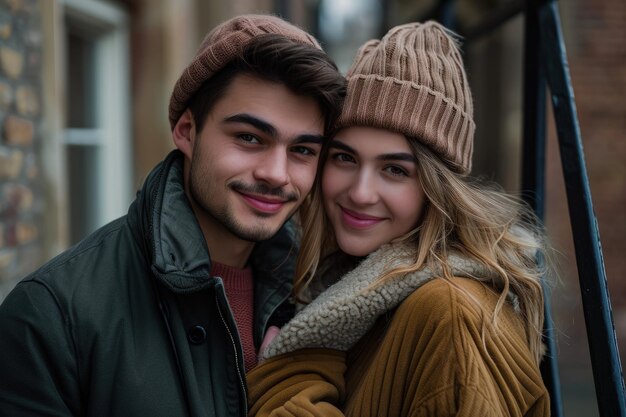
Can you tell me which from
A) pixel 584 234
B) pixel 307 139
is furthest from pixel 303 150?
pixel 584 234

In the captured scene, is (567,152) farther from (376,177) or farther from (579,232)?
(376,177)

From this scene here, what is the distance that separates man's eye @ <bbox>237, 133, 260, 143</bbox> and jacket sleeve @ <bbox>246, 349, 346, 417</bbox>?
2.04 feet

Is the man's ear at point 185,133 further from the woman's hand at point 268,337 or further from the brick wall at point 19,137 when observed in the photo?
the brick wall at point 19,137

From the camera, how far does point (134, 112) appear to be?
14.5 feet

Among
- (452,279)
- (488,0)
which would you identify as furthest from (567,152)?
(488,0)

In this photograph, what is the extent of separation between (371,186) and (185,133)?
0.60m

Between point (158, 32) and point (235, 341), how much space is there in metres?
2.95

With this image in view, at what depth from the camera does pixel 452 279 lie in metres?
1.96

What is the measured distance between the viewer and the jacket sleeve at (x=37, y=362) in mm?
1722

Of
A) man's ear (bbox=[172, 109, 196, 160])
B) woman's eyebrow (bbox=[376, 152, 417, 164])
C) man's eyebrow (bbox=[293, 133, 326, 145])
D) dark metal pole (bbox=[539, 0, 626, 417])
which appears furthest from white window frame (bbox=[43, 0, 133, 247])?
dark metal pole (bbox=[539, 0, 626, 417])

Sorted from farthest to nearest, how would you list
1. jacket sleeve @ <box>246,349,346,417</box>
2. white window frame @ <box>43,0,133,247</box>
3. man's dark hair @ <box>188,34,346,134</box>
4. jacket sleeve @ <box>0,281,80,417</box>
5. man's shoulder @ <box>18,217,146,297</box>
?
white window frame @ <box>43,0,133,247</box> → man's dark hair @ <box>188,34,346,134</box> → jacket sleeve @ <box>246,349,346,417</box> → man's shoulder @ <box>18,217,146,297</box> → jacket sleeve @ <box>0,281,80,417</box>

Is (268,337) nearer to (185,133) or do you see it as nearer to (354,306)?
(354,306)

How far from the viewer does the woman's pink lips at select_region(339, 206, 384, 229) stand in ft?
7.36

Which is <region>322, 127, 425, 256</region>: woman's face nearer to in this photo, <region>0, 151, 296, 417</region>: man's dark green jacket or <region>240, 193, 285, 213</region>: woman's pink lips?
<region>240, 193, 285, 213</region>: woman's pink lips
